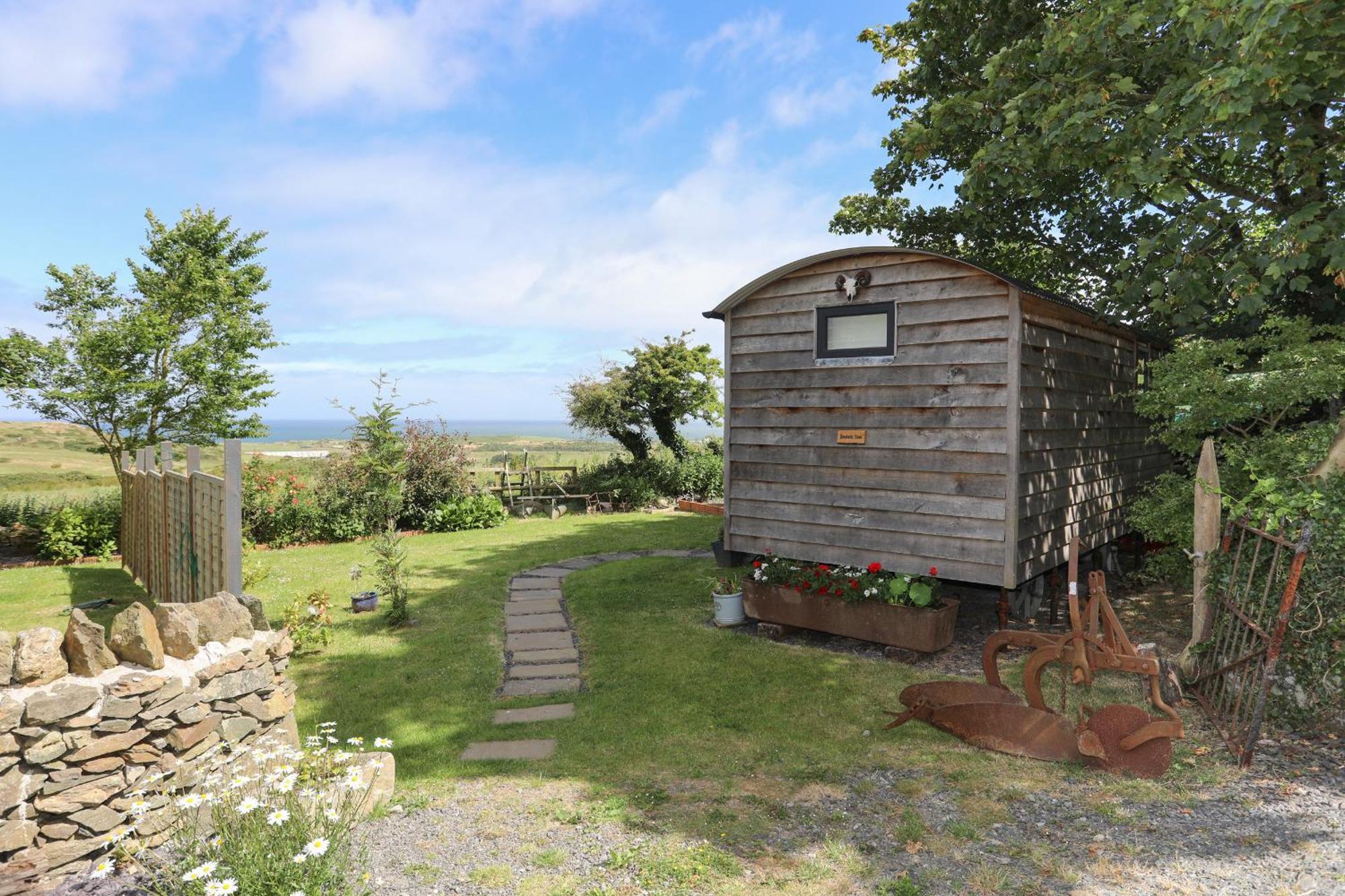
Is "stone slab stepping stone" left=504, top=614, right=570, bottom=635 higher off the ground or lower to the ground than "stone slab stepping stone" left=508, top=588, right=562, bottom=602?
lower

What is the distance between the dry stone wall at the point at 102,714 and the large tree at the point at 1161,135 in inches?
323

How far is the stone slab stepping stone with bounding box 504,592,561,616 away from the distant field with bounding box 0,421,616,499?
6470 millimetres

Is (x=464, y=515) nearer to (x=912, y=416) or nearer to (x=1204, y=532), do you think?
(x=912, y=416)

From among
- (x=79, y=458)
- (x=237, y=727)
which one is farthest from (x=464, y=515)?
(x=79, y=458)

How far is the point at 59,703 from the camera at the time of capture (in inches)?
138

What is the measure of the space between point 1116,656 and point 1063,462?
3.93 meters

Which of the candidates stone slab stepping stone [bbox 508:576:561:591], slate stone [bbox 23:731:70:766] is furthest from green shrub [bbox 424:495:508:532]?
slate stone [bbox 23:731:70:766]

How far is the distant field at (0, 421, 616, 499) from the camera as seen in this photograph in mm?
16230

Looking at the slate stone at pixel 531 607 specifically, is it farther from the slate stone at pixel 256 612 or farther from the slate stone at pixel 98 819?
the slate stone at pixel 98 819

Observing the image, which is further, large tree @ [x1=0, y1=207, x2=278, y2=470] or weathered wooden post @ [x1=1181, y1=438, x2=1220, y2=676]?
large tree @ [x1=0, y1=207, x2=278, y2=470]

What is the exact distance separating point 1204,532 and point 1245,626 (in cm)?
96

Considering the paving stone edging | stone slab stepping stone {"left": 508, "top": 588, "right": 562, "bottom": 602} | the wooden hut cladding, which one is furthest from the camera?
stone slab stepping stone {"left": 508, "top": 588, "right": 562, "bottom": 602}

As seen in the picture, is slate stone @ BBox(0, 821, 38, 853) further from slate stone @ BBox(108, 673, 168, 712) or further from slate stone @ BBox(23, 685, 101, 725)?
slate stone @ BBox(108, 673, 168, 712)

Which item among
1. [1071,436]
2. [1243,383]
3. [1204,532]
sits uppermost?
[1243,383]
